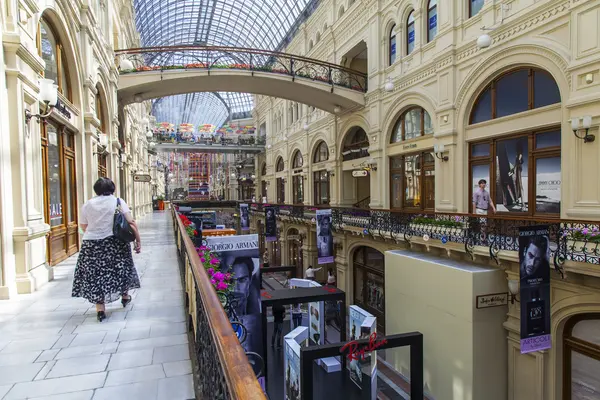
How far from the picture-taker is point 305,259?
21.3 m

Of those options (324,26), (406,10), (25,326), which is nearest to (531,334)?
(25,326)

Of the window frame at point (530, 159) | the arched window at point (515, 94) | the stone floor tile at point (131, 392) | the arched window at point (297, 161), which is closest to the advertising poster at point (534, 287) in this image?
the window frame at point (530, 159)

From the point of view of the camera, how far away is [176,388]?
2.80 meters

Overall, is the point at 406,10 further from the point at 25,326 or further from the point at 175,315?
the point at 25,326

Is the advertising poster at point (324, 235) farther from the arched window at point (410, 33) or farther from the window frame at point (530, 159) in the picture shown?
the arched window at point (410, 33)

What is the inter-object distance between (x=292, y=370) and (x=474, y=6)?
11.6 m

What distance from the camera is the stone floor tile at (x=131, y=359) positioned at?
10.4 feet

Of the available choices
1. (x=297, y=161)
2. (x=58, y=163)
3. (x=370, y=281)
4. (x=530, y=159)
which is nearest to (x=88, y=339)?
(x=58, y=163)

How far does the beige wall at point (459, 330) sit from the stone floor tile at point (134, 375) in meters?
7.02

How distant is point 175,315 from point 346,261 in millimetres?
13079

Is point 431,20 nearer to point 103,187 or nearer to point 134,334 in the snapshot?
point 103,187

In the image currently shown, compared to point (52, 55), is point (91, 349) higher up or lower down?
lower down

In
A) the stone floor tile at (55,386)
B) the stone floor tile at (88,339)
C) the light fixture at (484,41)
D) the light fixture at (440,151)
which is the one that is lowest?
the stone floor tile at (55,386)

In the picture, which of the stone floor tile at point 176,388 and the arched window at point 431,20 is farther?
the arched window at point 431,20
